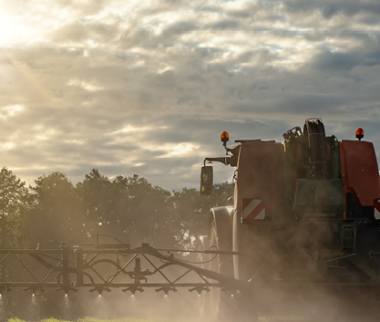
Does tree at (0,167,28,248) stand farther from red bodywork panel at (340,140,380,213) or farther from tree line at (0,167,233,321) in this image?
red bodywork panel at (340,140,380,213)

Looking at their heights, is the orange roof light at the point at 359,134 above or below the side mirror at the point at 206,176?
above

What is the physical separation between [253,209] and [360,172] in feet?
7.44

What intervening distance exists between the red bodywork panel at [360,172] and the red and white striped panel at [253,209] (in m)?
1.69

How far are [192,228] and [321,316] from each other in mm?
63754

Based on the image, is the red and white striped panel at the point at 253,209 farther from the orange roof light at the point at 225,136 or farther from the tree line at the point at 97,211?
the tree line at the point at 97,211

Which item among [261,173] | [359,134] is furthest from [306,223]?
[359,134]

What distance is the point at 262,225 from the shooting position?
950 cm

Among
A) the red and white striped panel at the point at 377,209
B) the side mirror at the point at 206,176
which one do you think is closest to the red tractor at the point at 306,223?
the red and white striped panel at the point at 377,209

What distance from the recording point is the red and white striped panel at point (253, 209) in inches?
368

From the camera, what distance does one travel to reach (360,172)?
9.72 m

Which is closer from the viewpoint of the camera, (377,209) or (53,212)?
(377,209)

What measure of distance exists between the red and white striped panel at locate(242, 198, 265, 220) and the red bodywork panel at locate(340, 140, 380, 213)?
1693 mm

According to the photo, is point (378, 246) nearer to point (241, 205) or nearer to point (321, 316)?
point (321, 316)

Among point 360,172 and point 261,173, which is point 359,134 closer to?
point 360,172
